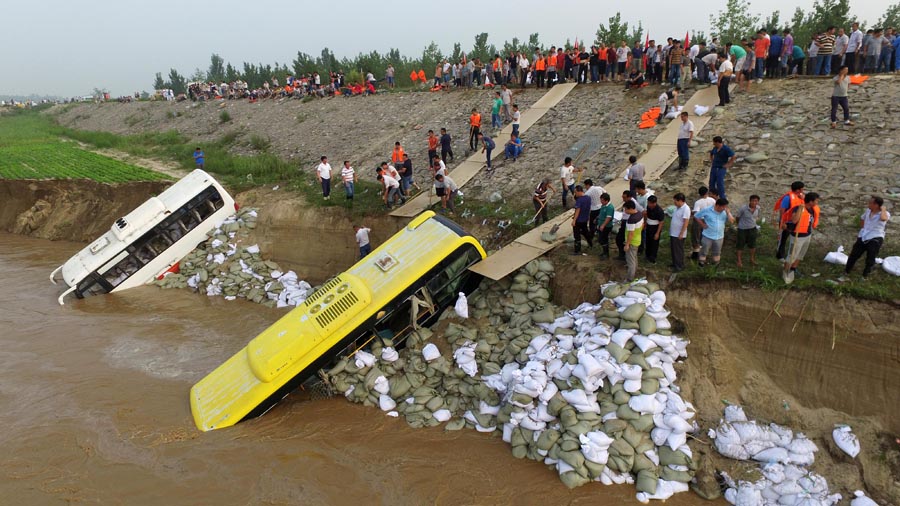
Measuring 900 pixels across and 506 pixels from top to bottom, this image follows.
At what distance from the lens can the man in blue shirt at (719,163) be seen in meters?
8.91

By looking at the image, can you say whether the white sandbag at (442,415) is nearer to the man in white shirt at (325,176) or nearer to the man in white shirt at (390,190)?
the man in white shirt at (390,190)

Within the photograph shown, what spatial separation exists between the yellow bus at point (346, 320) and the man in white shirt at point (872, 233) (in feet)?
18.6

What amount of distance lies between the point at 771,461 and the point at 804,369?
1.44m

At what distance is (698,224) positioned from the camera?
7.80m

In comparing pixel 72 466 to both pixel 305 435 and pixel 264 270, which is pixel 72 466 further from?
pixel 264 270

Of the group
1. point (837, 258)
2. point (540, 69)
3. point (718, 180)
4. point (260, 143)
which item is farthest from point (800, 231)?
point (260, 143)

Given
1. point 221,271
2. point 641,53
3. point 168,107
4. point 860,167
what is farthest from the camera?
point 168,107

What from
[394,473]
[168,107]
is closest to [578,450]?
[394,473]

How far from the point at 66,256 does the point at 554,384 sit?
17.3m

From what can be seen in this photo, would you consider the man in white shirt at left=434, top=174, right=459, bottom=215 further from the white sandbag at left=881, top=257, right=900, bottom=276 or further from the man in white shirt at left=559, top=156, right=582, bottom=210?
the white sandbag at left=881, top=257, right=900, bottom=276

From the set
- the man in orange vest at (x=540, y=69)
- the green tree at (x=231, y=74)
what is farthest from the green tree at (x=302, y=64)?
the man in orange vest at (x=540, y=69)

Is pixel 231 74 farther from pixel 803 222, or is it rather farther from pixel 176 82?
pixel 803 222

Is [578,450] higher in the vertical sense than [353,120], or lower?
lower

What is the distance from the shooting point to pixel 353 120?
71.0 ft
